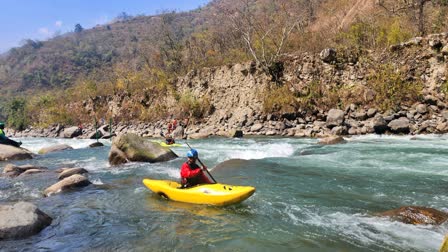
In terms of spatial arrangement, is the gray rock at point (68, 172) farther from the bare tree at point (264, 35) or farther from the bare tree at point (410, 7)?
the bare tree at point (410, 7)

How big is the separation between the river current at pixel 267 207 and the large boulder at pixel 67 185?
22 cm

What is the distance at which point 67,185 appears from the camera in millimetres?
8477

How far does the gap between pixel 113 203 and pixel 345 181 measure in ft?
16.2

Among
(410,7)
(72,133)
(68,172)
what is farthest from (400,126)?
(72,133)

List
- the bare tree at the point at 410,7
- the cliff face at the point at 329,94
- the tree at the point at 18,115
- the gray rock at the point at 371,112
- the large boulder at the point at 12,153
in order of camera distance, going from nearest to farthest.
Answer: the large boulder at the point at 12,153 → the cliff face at the point at 329,94 → the gray rock at the point at 371,112 → the bare tree at the point at 410,7 → the tree at the point at 18,115

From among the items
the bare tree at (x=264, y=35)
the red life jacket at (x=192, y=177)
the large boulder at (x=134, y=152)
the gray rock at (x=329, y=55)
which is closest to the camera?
the red life jacket at (x=192, y=177)

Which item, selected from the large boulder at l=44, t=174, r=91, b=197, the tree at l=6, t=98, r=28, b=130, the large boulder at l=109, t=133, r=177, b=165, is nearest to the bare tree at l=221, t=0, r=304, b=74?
the large boulder at l=109, t=133, r=177, b=165

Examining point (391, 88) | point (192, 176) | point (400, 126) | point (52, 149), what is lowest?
point (52, 149)

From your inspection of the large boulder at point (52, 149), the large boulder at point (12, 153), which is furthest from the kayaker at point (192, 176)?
the large boulder at point (52, 149)

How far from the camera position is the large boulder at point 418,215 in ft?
17.7

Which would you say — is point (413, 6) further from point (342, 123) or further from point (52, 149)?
point (52, 149)

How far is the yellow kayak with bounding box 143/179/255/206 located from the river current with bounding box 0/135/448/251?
0.44 ft

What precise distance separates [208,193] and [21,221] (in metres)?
3.00

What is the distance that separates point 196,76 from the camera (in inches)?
1084
